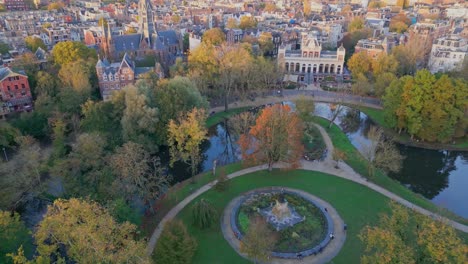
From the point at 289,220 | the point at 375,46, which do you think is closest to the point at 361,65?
the point at 375,46

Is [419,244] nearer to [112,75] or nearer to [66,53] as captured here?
[112,75]

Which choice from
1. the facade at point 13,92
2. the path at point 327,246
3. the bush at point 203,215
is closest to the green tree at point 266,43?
the facade at point 13,92

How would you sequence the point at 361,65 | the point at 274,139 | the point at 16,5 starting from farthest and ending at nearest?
the point at 16,5 → the point at 361,65 → the point at 274,139

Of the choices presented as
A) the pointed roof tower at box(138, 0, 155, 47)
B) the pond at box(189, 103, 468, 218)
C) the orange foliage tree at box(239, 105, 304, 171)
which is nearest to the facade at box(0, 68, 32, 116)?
the pond at box(189, 103, 468, 218)

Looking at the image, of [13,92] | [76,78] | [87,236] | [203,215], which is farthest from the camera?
[13,92]

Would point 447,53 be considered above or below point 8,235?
above

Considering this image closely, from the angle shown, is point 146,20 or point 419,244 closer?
point 419,244

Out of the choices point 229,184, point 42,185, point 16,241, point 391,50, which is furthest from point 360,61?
point 16,241
